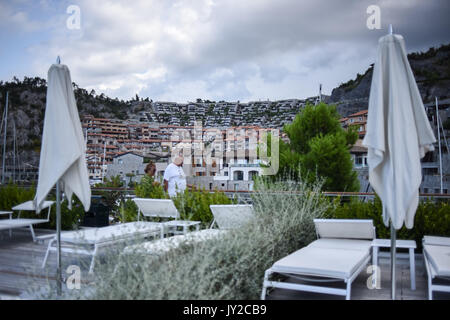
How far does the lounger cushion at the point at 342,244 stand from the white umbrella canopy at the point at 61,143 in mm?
2424

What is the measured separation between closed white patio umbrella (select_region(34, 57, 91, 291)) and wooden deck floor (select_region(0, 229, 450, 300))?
47 centimetres

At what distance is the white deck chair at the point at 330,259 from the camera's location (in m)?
2.94

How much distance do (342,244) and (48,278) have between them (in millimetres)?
3004

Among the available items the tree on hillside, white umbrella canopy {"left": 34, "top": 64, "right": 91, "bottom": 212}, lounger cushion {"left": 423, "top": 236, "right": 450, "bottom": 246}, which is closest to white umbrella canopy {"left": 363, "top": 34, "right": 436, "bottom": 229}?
lounger cushion {"left": 423, "top": 236, "right": 450, "bottom": 246}

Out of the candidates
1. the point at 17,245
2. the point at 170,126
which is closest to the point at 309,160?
the point at 17,245

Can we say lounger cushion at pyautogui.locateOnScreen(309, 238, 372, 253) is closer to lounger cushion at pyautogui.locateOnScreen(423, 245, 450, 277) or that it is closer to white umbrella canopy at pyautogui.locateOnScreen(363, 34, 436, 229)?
lounger cushion at pyautogui.locateOnScreen(423, 245, 450, 277)

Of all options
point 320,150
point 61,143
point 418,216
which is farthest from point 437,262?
point 320,150

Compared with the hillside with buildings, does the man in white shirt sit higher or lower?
lower

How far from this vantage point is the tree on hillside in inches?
572

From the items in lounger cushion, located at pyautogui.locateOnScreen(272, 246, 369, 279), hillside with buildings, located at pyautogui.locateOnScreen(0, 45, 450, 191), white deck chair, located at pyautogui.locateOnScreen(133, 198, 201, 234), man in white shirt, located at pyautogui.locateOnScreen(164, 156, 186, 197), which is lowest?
lounger cushion, located at pyautogui.locateOnScreen(272, 246, 369, 279)

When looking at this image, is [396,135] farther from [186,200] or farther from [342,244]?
[186,200]

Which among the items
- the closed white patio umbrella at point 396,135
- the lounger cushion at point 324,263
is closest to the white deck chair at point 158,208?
the lounger cushion at point 324,263

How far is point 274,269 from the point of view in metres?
3.07

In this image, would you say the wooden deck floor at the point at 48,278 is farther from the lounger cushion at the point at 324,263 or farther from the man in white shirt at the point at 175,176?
the man in white shirt at the point at 175,176
